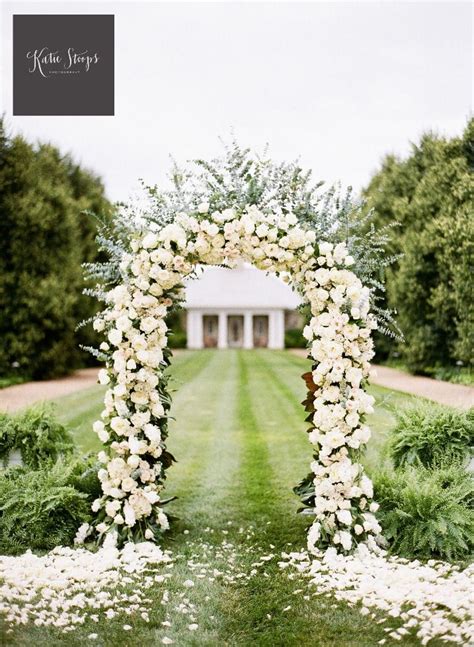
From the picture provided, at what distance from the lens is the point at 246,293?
2850 cm

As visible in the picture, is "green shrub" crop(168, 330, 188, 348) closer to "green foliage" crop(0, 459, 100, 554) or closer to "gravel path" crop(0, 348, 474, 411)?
"gravel path" crop(0, 348, 474, 411)

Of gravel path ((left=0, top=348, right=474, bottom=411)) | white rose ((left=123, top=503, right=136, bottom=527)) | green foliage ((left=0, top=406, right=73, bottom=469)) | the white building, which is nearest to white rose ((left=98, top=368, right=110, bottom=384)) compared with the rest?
white rose ((left=123, top=503, right=136, bottom=527))

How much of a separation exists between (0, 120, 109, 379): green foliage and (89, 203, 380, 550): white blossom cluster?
10.9 meters

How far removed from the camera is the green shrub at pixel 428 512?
495 centimetres

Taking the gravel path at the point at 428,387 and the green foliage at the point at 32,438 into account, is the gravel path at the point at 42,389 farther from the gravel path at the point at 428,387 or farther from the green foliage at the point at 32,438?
the green foliage at the point at 32,438

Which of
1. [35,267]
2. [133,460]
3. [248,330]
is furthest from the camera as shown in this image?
[248,330]

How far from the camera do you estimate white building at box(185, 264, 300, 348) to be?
26.8 metres

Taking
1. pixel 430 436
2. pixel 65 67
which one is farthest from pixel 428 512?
pixel 65 67

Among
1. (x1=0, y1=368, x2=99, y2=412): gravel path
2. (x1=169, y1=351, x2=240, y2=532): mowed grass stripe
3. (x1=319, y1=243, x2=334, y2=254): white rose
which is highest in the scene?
(x1=319, y1=243, x2=334, y2=254): white rose

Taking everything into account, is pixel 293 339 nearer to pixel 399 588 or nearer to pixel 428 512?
pixel 428 512

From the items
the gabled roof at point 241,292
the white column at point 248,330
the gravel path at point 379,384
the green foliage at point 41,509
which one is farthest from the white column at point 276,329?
the green foliage at point 41,509

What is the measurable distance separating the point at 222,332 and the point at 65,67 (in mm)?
21155

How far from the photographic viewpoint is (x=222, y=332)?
88.4 feet

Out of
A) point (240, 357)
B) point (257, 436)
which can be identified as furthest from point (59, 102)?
point (240, 357)
